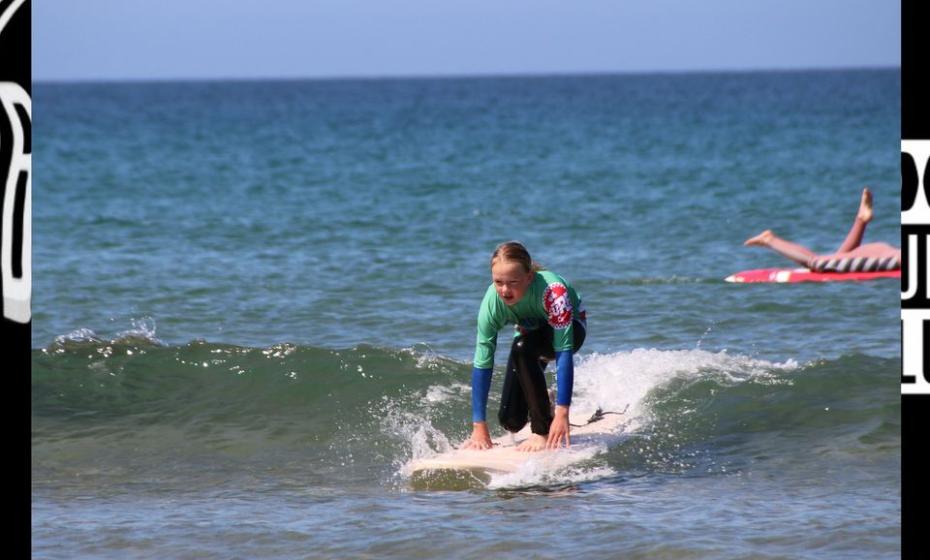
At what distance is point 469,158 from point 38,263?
2251 cm

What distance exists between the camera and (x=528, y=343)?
26.0 ft

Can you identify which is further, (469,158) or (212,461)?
(469,158)

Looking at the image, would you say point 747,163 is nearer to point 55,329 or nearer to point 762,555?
point 55,329

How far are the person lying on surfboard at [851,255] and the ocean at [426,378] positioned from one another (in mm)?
316

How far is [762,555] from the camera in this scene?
20.9 ft

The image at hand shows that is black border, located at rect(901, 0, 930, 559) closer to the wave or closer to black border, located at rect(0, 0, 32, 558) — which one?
the wave

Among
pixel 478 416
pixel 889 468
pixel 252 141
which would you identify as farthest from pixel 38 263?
pixel 252 141

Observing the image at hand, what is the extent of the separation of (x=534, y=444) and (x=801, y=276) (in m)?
7.37

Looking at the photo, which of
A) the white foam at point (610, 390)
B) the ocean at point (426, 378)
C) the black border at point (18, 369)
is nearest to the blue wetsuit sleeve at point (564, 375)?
the white foam at point (610, 390)

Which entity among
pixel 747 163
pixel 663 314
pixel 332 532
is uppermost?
pixel 747 163

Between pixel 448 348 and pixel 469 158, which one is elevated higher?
pixel 469 158

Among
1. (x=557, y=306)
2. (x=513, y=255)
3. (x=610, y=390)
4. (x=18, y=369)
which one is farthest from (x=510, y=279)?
(x=18, y=369)

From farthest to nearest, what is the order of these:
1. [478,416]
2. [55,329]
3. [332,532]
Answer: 1. [55,329]
2. [478,416]
3. [332,532]

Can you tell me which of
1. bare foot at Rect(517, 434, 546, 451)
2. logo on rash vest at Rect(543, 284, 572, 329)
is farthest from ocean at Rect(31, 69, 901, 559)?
logo on rash vest at Rect(543, 284, 572, 329)
